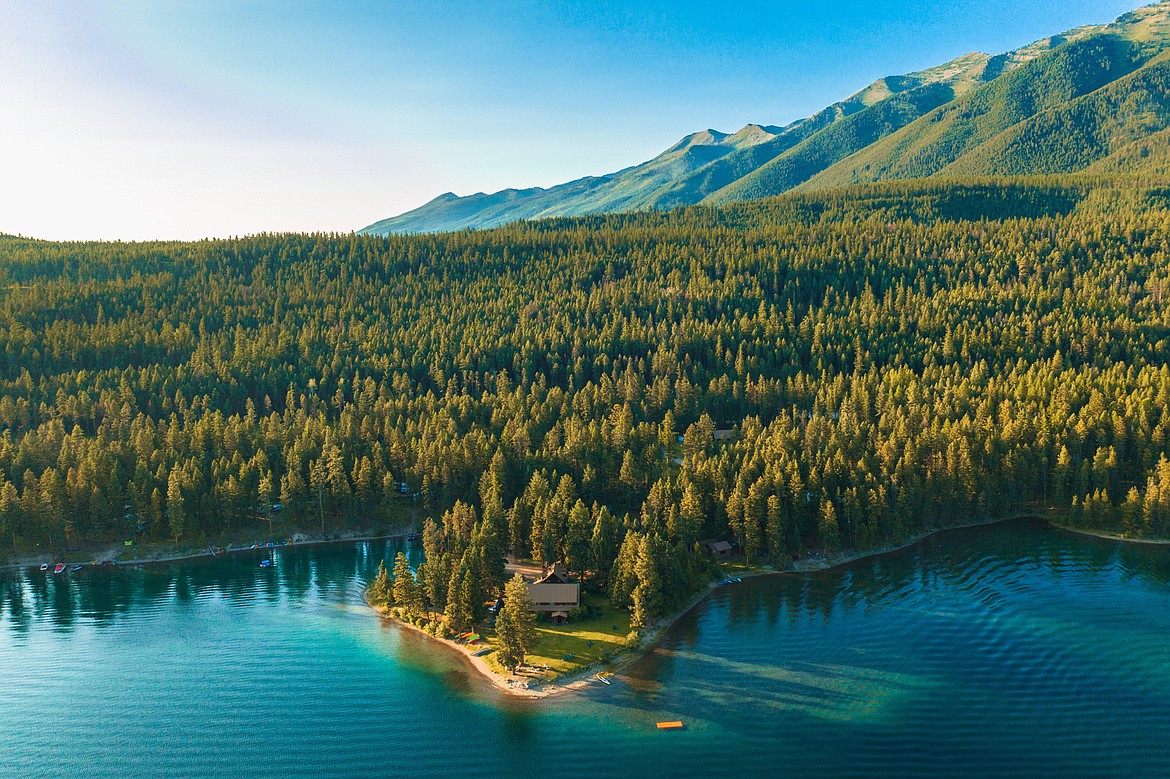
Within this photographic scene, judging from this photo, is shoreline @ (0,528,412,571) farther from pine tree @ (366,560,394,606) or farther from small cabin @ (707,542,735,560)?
small cabin @ (707,542,735,560)

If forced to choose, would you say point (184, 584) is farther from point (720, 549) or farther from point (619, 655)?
point (720, 549)

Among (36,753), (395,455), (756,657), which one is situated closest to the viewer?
(36,753)

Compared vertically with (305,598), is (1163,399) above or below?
above

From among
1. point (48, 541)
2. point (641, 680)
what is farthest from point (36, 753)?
point (48, 541)

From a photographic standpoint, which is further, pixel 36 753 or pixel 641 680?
pixel 641 680

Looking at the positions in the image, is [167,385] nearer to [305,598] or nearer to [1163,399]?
[305,598]

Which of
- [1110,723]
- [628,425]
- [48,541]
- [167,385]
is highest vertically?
[167,385]
